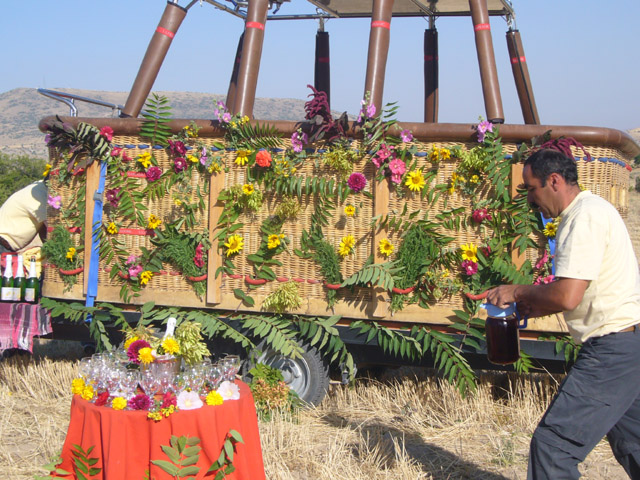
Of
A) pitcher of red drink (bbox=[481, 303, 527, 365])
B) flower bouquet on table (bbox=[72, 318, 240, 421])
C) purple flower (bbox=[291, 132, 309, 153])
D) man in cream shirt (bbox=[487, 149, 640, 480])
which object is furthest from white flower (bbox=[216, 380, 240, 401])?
purple flower (bbox=[291, 132, 309, 153])

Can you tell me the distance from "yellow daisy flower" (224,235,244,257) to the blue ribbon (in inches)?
48.7

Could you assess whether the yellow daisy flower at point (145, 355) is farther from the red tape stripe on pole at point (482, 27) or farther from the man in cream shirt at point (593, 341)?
the red tape stripe on pole at point (482, 27)

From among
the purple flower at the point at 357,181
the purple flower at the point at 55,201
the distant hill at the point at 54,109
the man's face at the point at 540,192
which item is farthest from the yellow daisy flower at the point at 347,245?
the distant hill at the point at 54,109

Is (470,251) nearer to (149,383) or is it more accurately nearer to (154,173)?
(149,383)

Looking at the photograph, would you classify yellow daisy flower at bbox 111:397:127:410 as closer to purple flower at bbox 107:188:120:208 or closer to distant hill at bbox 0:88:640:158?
purple flower at bbox 107:188:120:208

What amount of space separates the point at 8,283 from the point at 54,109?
77.0 m

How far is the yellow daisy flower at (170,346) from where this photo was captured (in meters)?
4.07

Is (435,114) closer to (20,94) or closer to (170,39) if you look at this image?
(170,39)

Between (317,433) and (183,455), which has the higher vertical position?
(183,455)

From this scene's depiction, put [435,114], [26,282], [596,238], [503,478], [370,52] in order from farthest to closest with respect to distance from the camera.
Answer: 1. [435,114]
2. [26,282]
3. [370,52]
4. [503,478]
5. [596,238]

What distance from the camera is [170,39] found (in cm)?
691

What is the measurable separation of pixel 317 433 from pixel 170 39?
3.93 metres

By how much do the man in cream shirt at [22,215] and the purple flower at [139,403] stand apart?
12.8 feet

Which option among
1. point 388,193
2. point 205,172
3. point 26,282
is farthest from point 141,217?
point 388,193
